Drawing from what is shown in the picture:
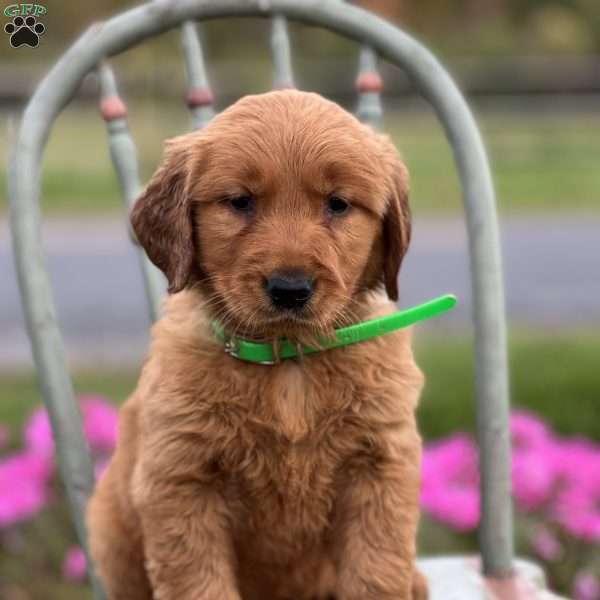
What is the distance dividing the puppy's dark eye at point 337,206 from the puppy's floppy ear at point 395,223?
12 cm

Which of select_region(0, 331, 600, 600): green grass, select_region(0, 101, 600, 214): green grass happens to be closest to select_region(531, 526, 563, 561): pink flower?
select_region(0, 331, 600, 600): green grass

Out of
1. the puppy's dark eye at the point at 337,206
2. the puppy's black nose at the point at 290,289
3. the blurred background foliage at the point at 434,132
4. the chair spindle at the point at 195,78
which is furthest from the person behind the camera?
the blurred background foliage at the point at 434,132

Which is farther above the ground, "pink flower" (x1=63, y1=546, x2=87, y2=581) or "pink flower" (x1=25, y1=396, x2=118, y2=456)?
"pink flower" (x1=25, y1=396, x2=118, y2=456)

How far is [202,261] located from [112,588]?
0.81 metres

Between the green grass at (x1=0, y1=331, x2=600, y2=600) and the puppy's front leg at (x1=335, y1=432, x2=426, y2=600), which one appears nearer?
the puppy's front leg at (x1=335, y1=432, x2=426, y2=600)

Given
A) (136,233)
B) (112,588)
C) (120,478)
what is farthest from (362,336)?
(112,588)

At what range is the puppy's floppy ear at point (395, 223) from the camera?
7.50ft

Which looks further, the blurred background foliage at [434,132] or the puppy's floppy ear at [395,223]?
the blurred background foliage at [434,132]

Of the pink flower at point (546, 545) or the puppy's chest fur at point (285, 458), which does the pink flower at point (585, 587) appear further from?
the puppy's chest fur at point (285, 458)

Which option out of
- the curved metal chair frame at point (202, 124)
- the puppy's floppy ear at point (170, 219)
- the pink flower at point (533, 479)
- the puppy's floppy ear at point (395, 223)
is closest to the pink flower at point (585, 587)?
the pink flower at point (533, 479)

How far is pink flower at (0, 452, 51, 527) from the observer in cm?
393

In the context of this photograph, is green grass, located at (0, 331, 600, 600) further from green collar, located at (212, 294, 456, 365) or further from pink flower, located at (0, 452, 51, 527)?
green collar, located at (212, 294, 456, 365)

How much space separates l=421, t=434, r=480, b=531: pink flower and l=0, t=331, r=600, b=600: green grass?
0.66 ft

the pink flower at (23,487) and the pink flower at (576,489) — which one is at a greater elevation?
the pink flower at (23,487)
